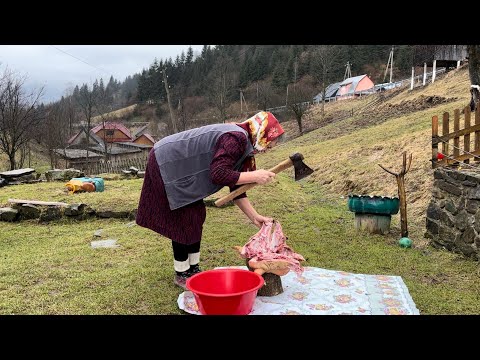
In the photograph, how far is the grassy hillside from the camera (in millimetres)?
3748

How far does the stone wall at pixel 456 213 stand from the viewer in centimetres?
497

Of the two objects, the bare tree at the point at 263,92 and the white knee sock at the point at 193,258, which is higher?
the bare tree at the point at 263,92

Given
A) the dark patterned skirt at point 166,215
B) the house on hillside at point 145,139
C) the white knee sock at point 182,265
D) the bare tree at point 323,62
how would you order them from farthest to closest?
1. the house on hillside at point 145,139
2. the bare tree at point 323,62
3. the white knee sock at point 182,265
4. the dark patterned skirt at point 166,215

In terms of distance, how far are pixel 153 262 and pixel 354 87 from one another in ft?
134

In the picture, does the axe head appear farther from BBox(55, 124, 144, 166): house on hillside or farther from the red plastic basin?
BBox(55, 124, 144, 166): house on hillside

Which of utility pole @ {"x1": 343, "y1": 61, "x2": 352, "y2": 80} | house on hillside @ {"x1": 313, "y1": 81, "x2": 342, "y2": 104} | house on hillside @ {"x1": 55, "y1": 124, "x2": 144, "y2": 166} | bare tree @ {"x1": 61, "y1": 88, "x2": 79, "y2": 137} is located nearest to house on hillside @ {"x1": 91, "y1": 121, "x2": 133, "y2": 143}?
house on hillside @ {"x1": 55, "y1": 124, "x2": 144, "y2": 166}

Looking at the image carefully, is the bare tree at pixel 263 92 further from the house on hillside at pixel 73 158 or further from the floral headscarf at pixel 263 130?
the floral headscarf at pixel 263 130

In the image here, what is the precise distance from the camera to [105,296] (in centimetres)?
374

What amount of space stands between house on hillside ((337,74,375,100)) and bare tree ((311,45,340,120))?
2446 mm

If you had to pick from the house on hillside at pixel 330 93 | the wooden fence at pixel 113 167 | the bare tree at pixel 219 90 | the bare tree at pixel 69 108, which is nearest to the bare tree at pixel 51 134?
the wooden fence at pixel 113 167

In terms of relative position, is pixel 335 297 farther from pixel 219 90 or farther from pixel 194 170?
pixel 219 90

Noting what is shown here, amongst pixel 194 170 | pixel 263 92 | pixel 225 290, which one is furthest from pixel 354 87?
pixel 225 290

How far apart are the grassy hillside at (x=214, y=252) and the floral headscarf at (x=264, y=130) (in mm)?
1559

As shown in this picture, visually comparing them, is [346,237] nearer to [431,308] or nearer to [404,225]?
[404,225]
